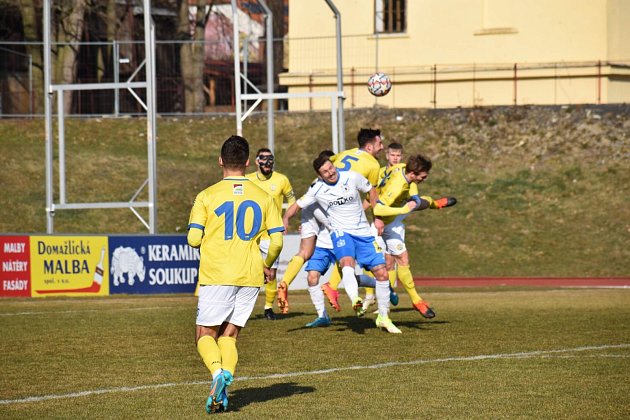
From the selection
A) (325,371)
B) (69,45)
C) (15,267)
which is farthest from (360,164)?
(69,45)

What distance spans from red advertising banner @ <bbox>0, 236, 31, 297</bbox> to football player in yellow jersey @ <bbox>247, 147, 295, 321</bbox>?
6.71 m

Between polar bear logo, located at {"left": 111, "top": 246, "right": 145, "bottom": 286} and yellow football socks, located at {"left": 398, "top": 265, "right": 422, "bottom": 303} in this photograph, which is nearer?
yellow football socks, located at {"left": 398, "top": 265, "right": 422, "bottom": 303}

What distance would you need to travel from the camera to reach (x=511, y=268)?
30625mm

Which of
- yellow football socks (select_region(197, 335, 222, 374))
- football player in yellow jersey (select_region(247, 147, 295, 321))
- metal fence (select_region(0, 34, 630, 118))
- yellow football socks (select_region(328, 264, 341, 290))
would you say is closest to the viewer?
yellow football socks (select_region(197, 335, 222, 374))

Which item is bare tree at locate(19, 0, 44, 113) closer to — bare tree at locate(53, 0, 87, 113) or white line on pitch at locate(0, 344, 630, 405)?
bare tree at locate(53, 0, 87, 113)

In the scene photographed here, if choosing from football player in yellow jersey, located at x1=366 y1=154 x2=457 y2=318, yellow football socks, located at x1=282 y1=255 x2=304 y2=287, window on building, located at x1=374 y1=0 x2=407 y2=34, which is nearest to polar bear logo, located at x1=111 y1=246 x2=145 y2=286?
yellow football socks, located at x1=282 y1=255 x2=304 y2=287

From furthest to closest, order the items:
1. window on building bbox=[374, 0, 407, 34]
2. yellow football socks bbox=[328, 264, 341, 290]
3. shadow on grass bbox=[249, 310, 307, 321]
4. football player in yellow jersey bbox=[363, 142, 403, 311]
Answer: window on building bbox=[374, 0, 407, 34] < shadow on grass bbox=[249, 310, 307, 321] < football player in yellow jersey bbox=[363, 142, 403, 311] < yellow football socks bbox=[328, 264, 341, 290]

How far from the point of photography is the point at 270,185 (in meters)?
17.0

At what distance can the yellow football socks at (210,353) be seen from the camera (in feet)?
28.7

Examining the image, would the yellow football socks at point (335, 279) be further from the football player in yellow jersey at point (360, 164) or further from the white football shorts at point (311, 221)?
the white football shorts at point (311, 221)

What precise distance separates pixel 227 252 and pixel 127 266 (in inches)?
548

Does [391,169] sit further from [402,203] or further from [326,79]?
[326,79]

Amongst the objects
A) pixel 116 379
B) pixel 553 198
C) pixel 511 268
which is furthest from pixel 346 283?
pixel 553 198

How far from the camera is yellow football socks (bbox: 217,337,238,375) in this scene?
887 cm
